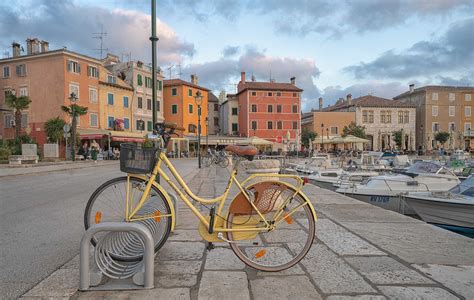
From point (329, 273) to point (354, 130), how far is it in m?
53.4

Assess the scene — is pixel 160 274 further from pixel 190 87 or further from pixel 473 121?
pixel 473 121

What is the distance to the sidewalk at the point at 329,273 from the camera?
2672mm

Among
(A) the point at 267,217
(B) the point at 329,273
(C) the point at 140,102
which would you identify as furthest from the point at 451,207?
(C) the point at 140,102

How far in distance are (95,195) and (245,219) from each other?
1465mm

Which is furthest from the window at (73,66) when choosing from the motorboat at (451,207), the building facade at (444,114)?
the building facade at (444,114)

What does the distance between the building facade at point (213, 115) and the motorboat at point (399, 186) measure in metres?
54.4

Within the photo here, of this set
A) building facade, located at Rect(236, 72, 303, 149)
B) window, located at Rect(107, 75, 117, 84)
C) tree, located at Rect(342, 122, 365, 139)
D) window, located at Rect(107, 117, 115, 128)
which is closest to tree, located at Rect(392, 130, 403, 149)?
tree, located at Rect(342, 122, 365, 139)

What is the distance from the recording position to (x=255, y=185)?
315 centimetres

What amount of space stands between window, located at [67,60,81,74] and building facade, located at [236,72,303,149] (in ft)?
86.0

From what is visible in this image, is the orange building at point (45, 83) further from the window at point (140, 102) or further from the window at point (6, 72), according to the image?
the window at point (140, 102)

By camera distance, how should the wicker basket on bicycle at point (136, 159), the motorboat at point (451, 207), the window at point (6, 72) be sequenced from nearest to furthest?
the wicker basket on bicycle at point (136, 159) < the motorboat at point (451, 207) < the window at point (6, 72)

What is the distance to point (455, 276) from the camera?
3006mm

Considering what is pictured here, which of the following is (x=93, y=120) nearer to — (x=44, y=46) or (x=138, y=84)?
(x=138, y=84)

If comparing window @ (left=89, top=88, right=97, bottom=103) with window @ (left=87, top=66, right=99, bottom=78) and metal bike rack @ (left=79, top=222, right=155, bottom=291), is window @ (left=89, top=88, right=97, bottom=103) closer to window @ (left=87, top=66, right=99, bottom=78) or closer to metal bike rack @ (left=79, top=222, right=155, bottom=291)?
window @ (left=87, top=66, right=99, bottom=78)
